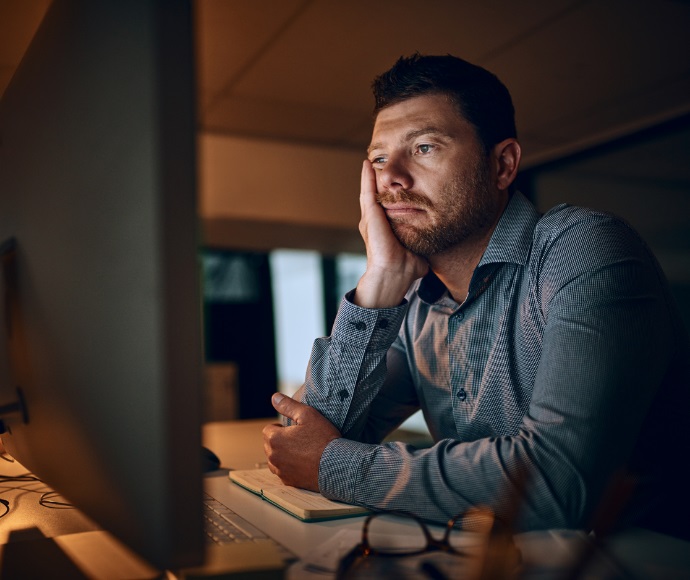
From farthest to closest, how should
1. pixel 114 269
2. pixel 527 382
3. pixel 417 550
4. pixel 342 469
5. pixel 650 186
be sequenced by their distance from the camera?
pixel 650 186, pixel 527 382, pixel 342 469, pixel 417 550, pixel 114 269

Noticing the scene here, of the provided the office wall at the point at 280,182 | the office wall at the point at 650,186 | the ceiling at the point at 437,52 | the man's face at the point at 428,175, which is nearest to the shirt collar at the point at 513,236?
the man's face at the point at 428,175

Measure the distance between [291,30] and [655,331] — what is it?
1.91 metres

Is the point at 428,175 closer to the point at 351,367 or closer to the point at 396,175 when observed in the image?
the point at 396,175

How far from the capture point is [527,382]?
105 centimetres

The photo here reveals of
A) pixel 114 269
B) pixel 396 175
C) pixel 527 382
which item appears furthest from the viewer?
pixel 396 175

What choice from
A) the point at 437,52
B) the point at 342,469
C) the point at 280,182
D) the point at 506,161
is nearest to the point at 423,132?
the point at 506,161

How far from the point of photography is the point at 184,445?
16.9 inches

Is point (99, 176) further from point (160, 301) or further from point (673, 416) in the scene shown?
point (673, 416)

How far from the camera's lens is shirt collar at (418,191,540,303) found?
1102 millimetres

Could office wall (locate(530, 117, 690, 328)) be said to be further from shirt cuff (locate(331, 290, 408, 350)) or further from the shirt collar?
shirt cuff (locate(331, 290, 408, 350))

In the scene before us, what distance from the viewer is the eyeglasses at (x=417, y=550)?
1.93 ft

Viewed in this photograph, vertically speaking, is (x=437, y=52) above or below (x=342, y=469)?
above

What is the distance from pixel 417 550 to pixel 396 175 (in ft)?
2.48

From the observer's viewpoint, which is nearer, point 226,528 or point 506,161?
point 226,528
